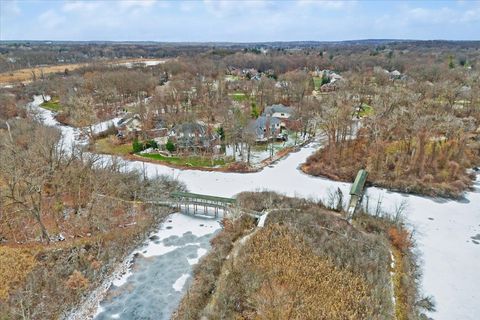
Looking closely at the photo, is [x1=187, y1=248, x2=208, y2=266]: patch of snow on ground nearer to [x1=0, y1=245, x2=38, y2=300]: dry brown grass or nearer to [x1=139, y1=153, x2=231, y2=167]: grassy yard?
[x1=0, y1=245, x2=38, y2=300]: dry brown grass

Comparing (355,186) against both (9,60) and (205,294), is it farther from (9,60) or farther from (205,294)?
(9,60)

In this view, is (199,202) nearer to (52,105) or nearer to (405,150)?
(405,150)

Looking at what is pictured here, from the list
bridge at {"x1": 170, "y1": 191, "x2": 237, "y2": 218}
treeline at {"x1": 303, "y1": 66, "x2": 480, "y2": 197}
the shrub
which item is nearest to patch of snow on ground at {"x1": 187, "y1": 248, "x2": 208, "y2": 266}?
bridge at {"x1": 170, "y1": 191, "x2": 237, "y2": 218}

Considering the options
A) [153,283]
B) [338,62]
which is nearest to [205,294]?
[153,283]

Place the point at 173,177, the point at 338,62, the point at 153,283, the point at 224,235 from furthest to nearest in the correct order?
the point at 338,62
the point at 173,177
the point at 224,235
the point at 153,283

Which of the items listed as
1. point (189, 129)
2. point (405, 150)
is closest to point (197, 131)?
point (189, 129)

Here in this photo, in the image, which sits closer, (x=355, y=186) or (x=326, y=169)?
(x=355, y=186)

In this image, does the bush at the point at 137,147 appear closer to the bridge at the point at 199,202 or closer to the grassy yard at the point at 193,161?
the grassy yard at the point at 193,161

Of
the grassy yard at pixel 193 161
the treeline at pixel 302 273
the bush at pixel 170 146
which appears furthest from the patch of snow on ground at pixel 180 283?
the bush at pixel 170 146
